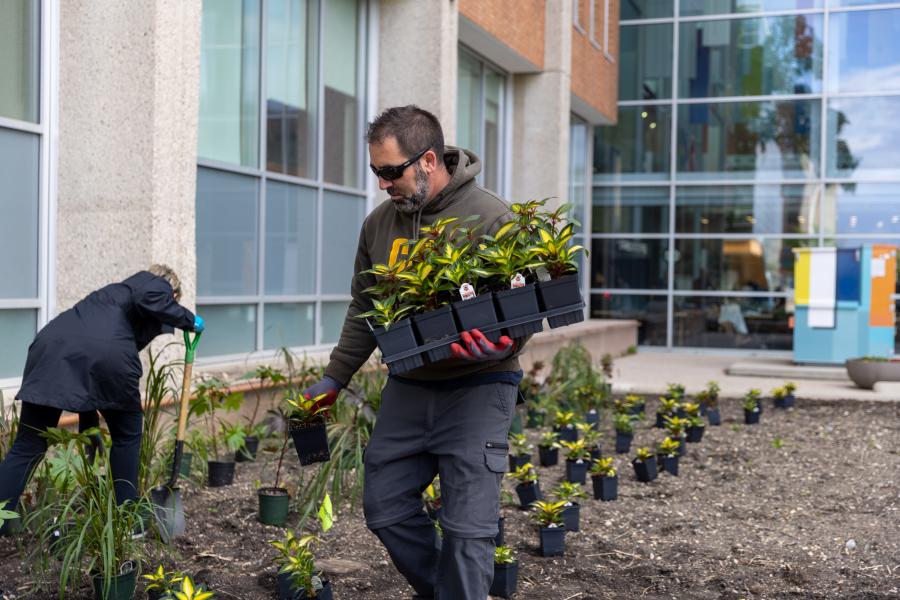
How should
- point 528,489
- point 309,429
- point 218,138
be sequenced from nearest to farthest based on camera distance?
point 309,429
point 528,489
point 218,138

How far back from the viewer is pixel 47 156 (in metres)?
6.53

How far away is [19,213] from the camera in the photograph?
6.34 metres

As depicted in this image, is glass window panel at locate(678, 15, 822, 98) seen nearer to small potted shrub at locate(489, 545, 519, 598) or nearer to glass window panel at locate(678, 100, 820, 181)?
glass window panel at locate(678, 100, 820, 181)

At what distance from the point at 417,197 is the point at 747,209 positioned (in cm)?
1585

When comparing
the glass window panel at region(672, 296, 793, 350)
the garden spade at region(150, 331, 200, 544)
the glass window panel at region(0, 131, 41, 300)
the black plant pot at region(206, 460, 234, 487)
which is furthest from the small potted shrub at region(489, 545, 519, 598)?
the glass window panel at region(672, 296, 793, 350)

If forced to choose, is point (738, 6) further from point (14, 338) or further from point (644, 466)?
point (14, 338)

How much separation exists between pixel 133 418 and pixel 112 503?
102cm

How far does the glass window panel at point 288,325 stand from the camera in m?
8.84

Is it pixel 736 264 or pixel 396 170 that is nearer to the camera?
pixel 396 170

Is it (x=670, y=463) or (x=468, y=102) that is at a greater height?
(x=468, y=102)

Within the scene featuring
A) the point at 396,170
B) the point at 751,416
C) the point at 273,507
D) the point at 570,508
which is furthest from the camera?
the point at 751,416

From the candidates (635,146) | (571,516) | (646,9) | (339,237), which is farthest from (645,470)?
(646,9)

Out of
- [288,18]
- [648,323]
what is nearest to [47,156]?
[288,18]

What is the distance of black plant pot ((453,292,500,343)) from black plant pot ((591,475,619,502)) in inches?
126
